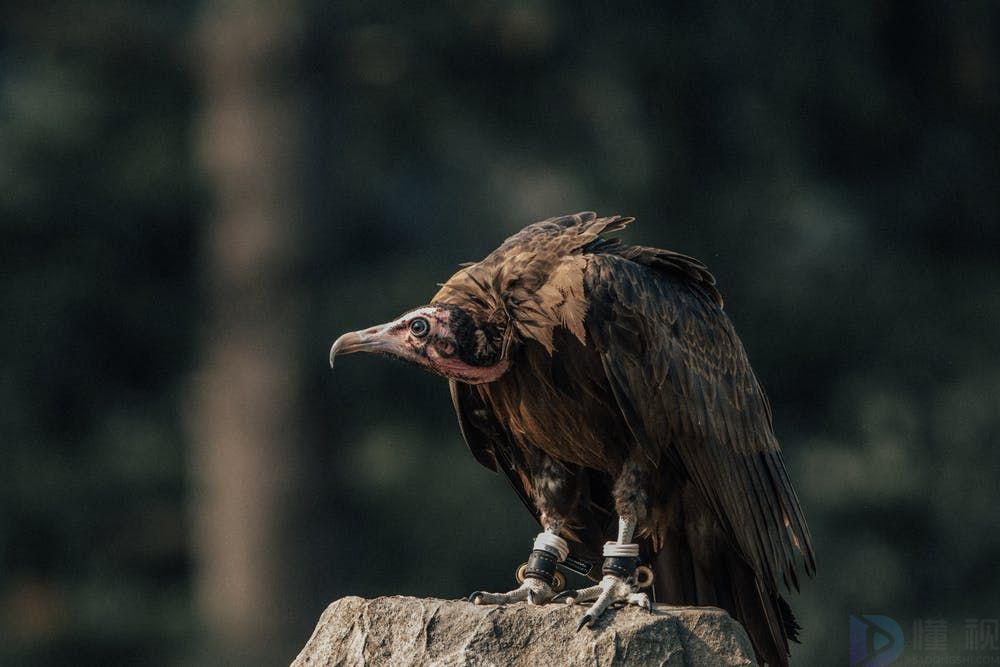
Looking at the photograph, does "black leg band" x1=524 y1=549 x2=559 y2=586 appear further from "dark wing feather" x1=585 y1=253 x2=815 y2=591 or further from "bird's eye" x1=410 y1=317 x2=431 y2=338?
"bird's eye" x1=410 y1=317 x2=431 y2=338

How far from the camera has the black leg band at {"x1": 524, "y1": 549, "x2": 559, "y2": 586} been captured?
6230 mm

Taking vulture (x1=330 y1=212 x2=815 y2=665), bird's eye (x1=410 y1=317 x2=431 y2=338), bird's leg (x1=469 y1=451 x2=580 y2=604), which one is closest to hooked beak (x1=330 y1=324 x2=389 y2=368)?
vulture (x1=330 y1=212 x2=815 y2=665)

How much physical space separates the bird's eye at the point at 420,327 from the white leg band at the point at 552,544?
30.7 inches

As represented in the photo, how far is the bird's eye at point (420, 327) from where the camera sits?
238 inches

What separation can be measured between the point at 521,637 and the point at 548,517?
74 cm

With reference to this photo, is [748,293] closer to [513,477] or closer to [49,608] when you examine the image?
[49,608]

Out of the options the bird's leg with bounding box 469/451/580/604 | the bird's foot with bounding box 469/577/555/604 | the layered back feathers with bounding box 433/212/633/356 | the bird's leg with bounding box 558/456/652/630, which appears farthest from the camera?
the bird's leg with bounding box 469/451/580/604

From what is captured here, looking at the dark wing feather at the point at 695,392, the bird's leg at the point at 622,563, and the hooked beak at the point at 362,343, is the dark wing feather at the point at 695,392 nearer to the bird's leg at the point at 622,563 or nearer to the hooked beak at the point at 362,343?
the bird's leg at the point at 622,563

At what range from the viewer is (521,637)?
5672mm

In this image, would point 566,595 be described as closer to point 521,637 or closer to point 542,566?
point 542,566

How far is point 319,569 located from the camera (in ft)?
46.2

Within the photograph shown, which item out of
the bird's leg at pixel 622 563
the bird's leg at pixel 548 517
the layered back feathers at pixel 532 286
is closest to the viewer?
the bird's leg at pixel 622 563

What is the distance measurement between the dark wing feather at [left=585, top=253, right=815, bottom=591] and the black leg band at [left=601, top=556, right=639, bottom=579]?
32 centimetres

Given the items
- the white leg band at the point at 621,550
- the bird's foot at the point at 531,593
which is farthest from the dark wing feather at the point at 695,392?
the bird's foot at the point at 531,593
